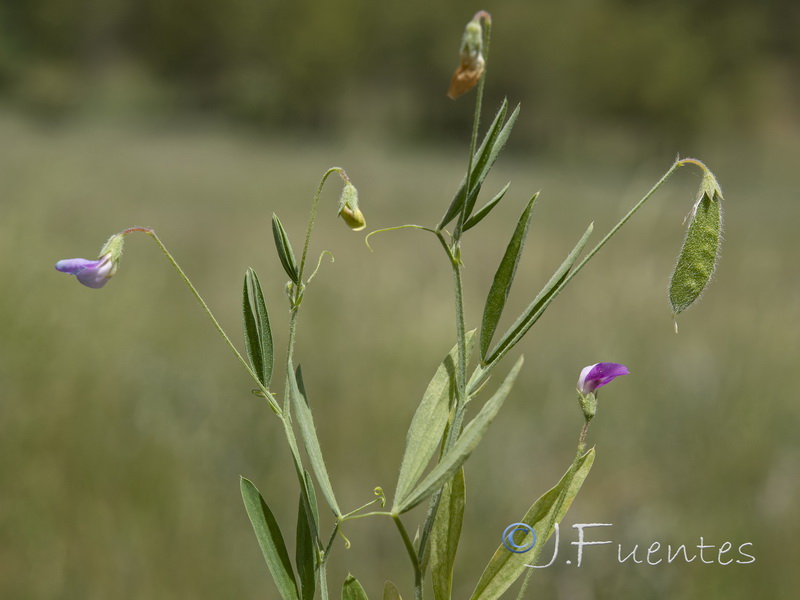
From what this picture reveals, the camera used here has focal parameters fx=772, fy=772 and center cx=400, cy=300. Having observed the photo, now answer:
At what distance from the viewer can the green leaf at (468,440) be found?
391 millimetres

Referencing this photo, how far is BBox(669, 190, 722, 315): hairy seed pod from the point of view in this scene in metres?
0.50

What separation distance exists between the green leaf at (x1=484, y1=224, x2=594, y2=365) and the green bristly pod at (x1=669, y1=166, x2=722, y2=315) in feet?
0.24

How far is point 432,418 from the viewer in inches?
20.4

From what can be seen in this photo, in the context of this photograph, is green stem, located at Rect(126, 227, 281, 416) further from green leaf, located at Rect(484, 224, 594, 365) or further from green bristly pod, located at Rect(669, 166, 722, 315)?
green bristly pod, located at Rect(669, 166, 722, 315)

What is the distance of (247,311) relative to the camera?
0.54 m

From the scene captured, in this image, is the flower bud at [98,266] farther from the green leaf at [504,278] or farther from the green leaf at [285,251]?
the green leaf at [504,278]

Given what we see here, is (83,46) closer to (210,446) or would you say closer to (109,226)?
(109,226)

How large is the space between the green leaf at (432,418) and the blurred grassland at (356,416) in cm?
63

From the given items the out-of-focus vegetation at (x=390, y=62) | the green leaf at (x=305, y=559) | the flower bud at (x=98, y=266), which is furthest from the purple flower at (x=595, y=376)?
the out-of-focus vegetation at (x=390, y=62)

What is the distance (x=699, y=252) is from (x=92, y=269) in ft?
1.31

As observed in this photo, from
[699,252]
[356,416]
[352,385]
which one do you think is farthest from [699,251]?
[352,385]

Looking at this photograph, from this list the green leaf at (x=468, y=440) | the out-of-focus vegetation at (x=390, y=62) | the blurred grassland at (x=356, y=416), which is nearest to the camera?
the green leaf at (x=468, y=440)

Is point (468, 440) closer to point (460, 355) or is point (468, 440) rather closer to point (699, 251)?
point (460, 355)

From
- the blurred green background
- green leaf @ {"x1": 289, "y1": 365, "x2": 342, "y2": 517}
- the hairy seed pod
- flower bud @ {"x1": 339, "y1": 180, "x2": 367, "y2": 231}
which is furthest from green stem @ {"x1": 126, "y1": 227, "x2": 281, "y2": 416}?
the blurred green background
